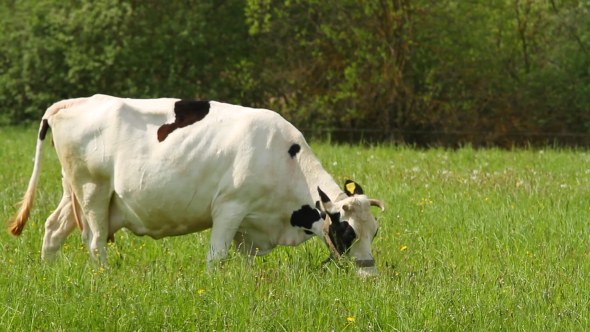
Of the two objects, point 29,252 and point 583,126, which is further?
point 583,126

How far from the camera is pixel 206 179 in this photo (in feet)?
23.7

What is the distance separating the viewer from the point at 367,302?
5.99 metres

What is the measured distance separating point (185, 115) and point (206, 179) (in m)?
0.61

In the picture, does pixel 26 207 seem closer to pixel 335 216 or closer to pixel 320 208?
pixel 320 208

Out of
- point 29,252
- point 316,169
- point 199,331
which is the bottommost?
point 29,252

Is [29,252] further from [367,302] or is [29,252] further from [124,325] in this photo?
[367,302]

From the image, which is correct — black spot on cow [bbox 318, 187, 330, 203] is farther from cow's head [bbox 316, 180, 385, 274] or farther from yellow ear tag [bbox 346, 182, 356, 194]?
yellow ear tag [bbox 346, 182, 356, 194]

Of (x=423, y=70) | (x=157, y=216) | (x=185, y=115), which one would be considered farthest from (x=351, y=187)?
(x=423, y=70)

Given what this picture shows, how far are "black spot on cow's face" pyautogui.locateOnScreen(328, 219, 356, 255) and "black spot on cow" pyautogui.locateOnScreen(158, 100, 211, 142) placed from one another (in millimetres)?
1449

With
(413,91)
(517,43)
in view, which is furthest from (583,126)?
(413,91)

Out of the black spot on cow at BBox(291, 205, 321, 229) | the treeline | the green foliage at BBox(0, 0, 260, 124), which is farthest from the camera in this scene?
the green foliage at BBox(0, 0, 260, 124)

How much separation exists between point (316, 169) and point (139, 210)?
4.90ft

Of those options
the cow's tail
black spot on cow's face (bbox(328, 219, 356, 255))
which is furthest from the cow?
the cow's tail

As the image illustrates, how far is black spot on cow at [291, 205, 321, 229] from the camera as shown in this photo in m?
7.24
